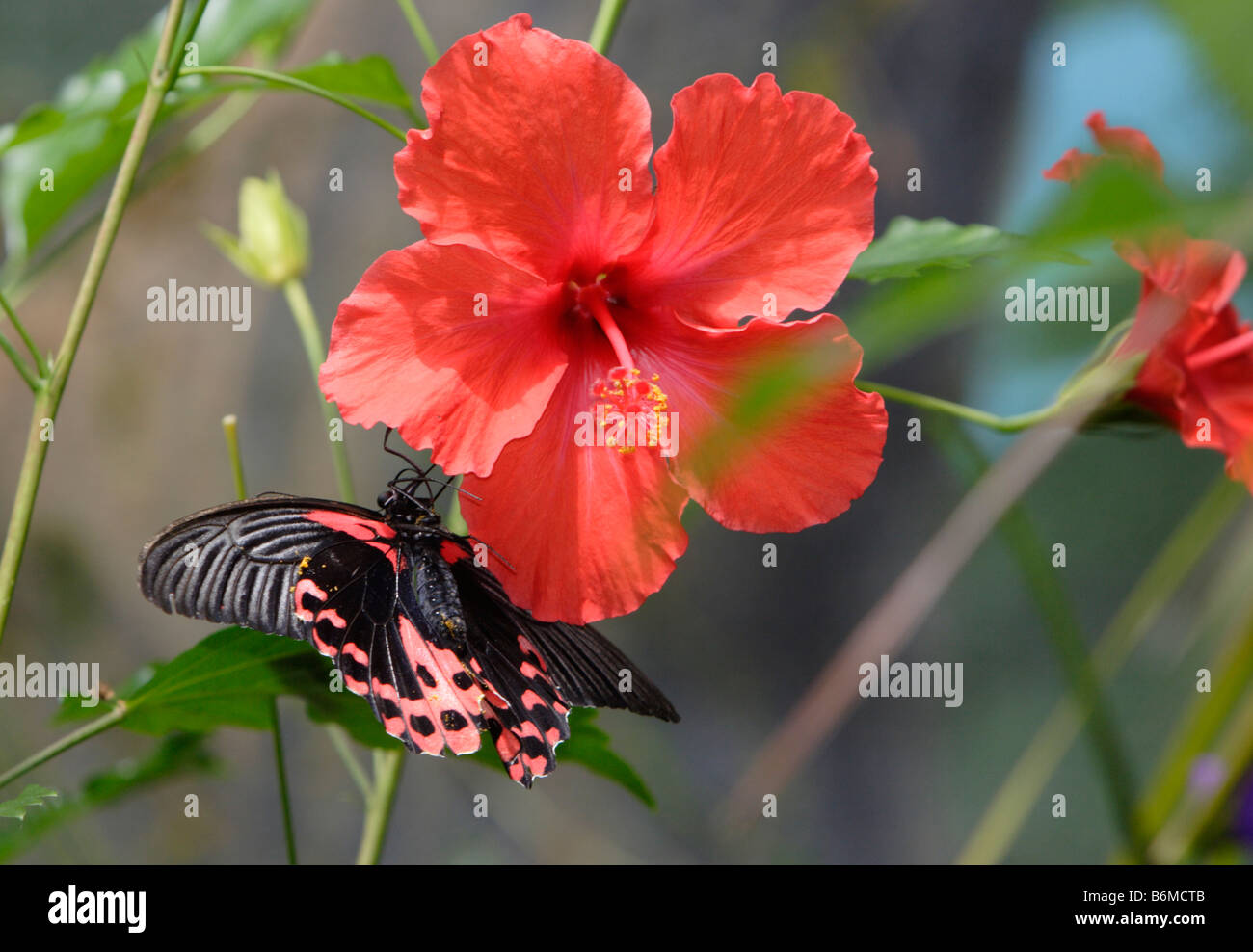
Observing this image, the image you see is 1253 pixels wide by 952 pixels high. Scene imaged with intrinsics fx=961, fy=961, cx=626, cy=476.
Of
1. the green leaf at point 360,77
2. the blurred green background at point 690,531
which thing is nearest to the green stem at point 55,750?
the green leaf at point 360,77

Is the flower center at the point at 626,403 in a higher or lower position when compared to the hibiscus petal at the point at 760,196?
lower

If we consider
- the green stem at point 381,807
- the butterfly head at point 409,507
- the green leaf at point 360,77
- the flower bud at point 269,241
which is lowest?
the green stem at point 381,807

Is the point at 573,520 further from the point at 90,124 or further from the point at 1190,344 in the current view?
the point at 90,124

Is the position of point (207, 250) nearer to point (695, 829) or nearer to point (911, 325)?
point (695, 829)

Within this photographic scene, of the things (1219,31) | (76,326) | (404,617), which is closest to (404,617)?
(404,617)

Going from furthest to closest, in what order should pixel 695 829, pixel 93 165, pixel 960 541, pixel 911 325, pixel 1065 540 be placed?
pixel 695 829 < pixel 1065 540 < pixel 93 165 < pixel 960 541 < pixel 911 325

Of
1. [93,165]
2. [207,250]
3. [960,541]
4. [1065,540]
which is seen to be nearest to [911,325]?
[960,541]

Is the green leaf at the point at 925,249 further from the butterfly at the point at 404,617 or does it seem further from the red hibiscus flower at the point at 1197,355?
the butterfly at the point at 404,617
